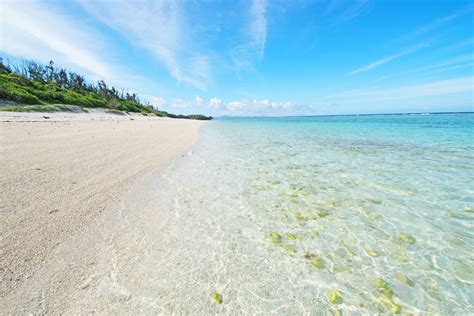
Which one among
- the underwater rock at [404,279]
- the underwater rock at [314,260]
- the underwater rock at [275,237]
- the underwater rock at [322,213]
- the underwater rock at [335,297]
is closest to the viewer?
the underwater rock at [335,297]

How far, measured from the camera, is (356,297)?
2594mm

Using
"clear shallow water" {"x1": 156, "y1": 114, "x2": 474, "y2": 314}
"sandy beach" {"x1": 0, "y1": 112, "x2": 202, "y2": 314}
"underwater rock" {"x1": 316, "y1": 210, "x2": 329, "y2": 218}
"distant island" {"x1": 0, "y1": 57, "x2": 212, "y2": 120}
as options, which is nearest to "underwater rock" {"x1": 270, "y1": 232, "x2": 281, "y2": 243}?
Answer: "clear shallow water" {"x1": 156, "y1": 114, "x2": 474, "y2": 314}

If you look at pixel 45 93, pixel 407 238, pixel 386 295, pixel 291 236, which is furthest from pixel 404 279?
pixel 45 93

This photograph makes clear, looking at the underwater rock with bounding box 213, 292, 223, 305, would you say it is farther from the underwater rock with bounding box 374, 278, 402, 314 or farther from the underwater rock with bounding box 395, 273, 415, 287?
the underwater rock with bounding box 395, 273, 415, 287

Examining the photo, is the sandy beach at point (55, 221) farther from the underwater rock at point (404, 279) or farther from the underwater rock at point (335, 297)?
the underwater rock at point (404, 279)

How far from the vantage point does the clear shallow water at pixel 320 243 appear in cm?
258

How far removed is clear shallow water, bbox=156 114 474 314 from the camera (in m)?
2.58

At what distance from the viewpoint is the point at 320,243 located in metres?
3.63

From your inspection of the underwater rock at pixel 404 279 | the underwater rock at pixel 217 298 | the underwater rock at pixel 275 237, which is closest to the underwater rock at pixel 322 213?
the underwater rock at pixel 275 237

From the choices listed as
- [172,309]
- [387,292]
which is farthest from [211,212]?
[387,292]

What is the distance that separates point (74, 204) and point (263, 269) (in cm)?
396

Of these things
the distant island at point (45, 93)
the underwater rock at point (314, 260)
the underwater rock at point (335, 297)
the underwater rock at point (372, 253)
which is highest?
the distant island at point (45, 93)

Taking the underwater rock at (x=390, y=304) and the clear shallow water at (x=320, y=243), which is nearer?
the underwater rock at (x=390, y=304)

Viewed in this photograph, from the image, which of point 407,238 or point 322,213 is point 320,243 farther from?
point 407,238
